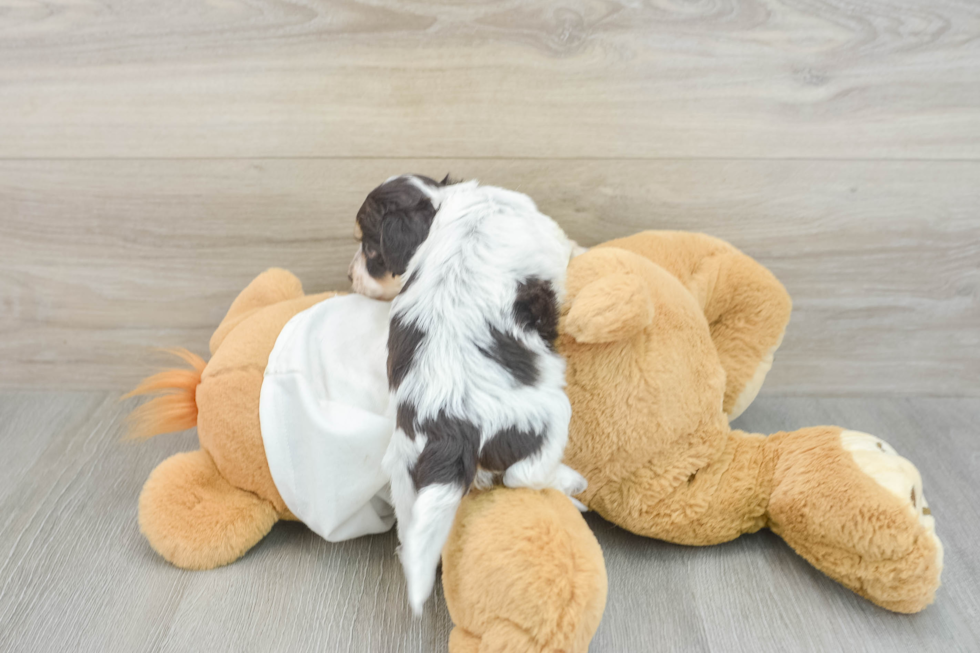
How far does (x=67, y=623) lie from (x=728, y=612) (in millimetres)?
819

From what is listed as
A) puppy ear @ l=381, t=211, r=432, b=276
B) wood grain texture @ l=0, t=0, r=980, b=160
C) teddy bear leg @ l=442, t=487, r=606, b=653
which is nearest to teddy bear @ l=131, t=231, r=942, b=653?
teddy bear leg @ l=442, t=487, r=606, b=653

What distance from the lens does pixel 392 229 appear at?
0.82 metres

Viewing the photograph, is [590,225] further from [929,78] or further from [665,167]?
[929,78]

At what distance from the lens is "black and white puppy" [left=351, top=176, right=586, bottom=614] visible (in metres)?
0.67

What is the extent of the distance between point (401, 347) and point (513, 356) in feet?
0.40

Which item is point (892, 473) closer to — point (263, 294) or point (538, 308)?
point (538, 308)

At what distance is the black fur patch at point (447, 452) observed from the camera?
2.17 feet

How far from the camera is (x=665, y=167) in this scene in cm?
107

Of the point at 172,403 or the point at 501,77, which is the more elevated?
the point at 501,77

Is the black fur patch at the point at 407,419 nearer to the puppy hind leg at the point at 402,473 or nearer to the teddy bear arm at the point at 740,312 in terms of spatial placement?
the puppy hind leg at the point at 402,473

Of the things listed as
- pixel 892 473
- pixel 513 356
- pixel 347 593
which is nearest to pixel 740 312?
pixel 892 473

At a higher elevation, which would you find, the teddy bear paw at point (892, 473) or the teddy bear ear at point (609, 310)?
the teddy bear ear at point (609, 310)

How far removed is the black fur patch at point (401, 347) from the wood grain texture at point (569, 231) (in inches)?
16.6

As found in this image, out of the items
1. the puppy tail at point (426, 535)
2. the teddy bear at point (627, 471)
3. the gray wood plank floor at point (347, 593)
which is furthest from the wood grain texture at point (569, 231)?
the puppy tail at point (426, 535)
